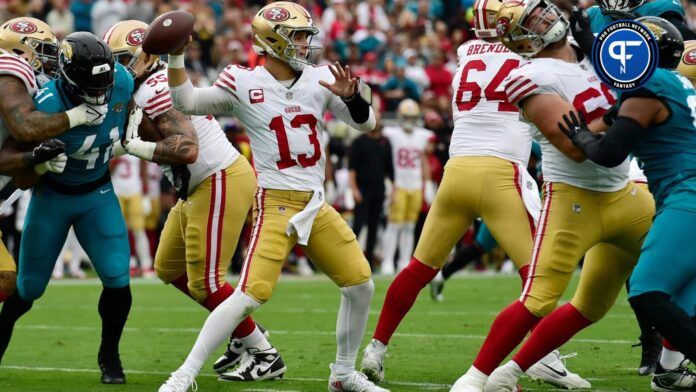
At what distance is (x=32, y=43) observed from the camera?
22.6ft

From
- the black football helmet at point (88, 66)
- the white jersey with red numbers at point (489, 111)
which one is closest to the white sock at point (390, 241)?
the white jersey with red numbers at point (489, 111)

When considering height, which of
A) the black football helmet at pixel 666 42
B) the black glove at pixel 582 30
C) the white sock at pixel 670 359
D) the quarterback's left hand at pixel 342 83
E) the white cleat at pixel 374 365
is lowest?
the white cleat at pixel 374 365

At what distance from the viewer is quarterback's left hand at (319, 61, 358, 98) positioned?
5.96 m

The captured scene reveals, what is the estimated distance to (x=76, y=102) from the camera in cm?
663

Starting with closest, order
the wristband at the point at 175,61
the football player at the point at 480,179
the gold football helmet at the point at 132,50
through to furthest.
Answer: the wristband at the point at 175,61 < the football player at the point at 480,179 < the gold football helmet at the point at 132,50

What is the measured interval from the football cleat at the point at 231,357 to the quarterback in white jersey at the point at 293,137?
1.05 meters

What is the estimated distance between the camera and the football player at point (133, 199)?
14680 mm

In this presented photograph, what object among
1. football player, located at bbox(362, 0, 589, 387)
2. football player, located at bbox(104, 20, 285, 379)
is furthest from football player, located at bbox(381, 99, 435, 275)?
football player, located at bbox(362, 0, 589, 387)

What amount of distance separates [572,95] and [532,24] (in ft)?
1.28

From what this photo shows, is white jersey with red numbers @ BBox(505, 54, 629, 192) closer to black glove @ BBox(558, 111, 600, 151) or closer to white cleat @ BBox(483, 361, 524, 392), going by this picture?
black glove @ BBox(558, 111, 600, 151)

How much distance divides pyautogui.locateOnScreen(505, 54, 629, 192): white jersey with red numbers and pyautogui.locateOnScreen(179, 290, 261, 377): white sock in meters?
1.63

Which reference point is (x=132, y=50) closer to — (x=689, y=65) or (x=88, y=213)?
(x=88, y=213)

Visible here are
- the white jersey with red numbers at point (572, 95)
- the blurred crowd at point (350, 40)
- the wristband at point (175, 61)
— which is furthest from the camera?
the blurred crowd at point (350, 40)

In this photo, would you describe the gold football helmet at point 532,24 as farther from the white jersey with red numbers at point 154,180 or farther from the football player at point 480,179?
the white jersey with red numbers at point 154,180
